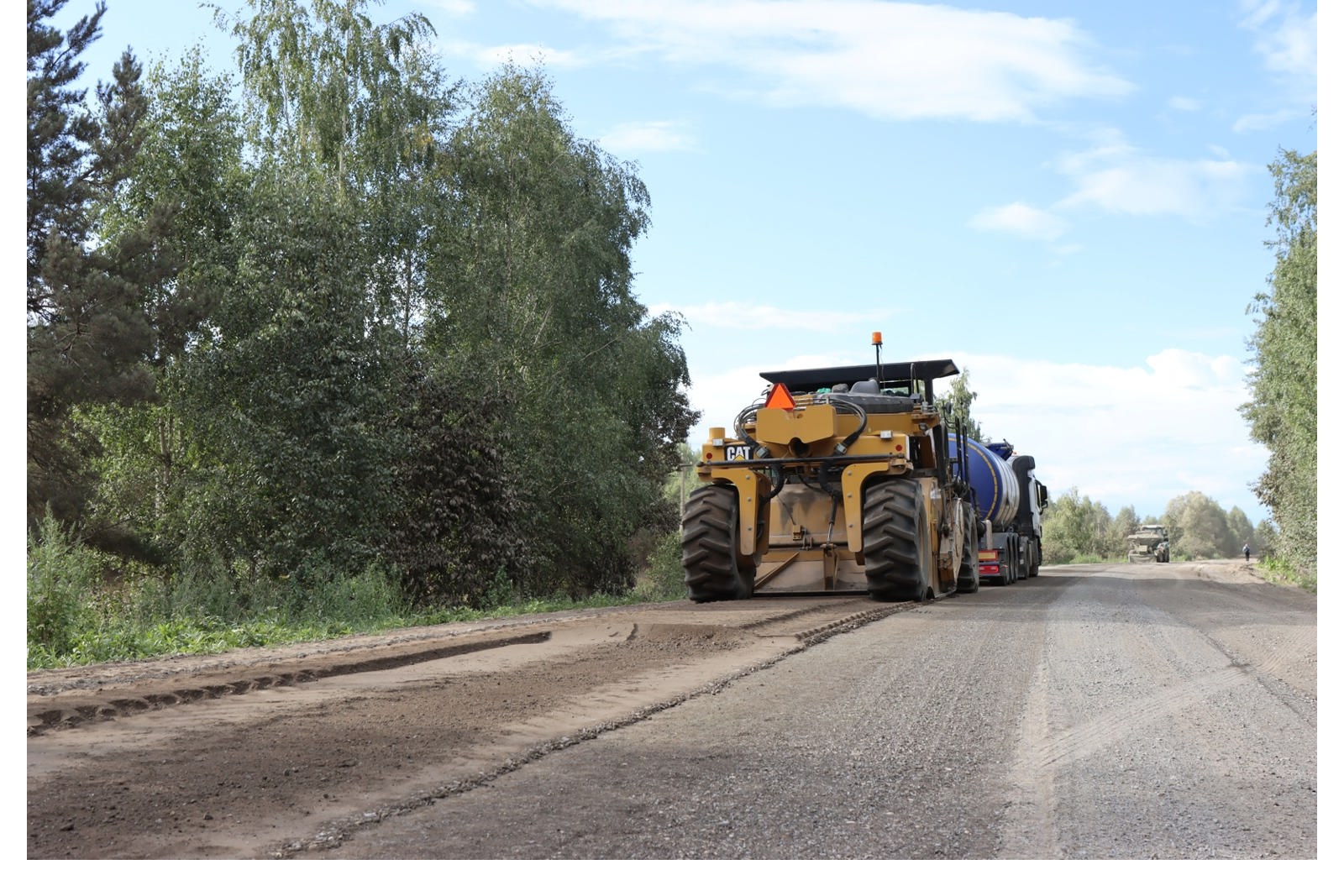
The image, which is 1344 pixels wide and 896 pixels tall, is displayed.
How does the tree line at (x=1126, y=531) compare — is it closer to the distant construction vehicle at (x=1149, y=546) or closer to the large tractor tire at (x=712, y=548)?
the distant construction vehicle at (x=1149, y=546)

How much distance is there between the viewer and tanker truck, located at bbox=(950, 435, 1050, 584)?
23.1 m

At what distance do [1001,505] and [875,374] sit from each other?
25.6 feet

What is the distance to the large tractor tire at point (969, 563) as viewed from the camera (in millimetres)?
19172

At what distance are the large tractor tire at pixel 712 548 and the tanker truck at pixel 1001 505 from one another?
6.51m

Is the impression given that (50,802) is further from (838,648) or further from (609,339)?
(609,339)

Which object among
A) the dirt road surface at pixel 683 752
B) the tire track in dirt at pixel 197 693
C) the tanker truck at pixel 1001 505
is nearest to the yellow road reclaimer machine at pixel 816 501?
the dirt road surface at pixel 683 752

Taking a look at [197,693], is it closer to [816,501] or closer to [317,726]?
[317,726]

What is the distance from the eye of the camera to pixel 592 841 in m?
3.96

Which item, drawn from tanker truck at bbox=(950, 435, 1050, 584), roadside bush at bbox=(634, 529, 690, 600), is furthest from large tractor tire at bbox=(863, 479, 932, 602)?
roadside bush at bbox=(634, 529, 690, 600)

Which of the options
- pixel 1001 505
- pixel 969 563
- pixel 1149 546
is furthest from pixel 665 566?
pixel 1149 546
